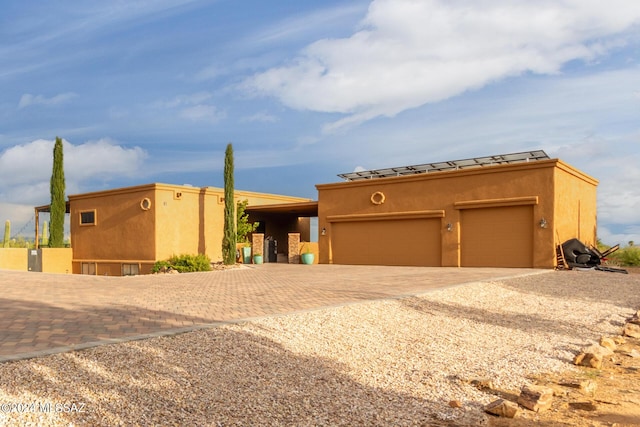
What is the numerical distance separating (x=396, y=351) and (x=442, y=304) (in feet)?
13.1

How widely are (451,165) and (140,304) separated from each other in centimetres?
1620

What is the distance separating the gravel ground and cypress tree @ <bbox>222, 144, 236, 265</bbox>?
1564 cm

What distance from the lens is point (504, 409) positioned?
4.47 metres

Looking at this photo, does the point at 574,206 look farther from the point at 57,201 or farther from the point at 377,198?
the point at 57,201

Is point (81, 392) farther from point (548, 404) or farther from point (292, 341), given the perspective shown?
point (548, 404)

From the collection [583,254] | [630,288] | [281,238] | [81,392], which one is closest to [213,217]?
[281,238]

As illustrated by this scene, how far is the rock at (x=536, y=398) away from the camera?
184 inches

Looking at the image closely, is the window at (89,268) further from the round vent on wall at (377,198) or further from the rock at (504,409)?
the rock at (504,409)

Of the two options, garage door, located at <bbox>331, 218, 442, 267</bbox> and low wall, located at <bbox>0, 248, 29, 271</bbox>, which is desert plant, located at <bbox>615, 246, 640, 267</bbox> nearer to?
garage door, located at <bbox>331, 218, 442, 267</bbox>

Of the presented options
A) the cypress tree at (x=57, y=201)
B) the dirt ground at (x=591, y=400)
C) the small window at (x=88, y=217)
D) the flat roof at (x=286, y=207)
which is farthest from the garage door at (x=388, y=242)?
the dirt ground at (x=591, y=400)

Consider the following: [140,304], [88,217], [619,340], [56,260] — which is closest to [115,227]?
[88,217]

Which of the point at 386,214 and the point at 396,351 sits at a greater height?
the point at 386,214

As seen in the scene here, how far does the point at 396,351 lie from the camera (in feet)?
21.7

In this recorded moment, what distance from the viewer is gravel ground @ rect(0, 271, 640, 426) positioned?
427cm
